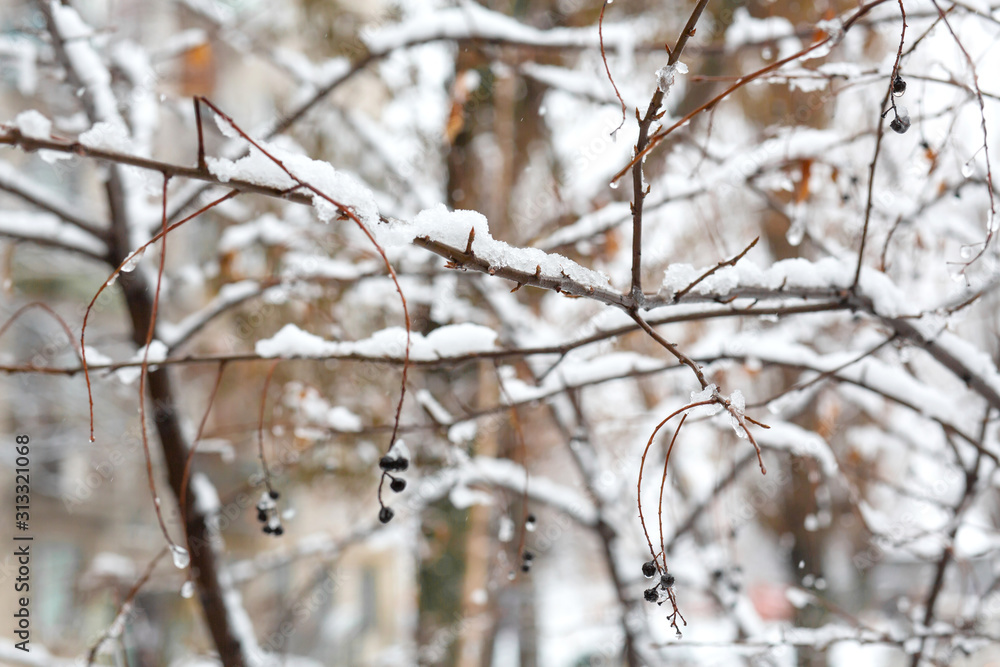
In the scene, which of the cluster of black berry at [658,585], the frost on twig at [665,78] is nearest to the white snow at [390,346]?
the cluster of black berry at [658,585]

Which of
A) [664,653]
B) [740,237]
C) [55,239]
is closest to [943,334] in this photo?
[664,653]

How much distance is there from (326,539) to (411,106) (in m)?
2.29

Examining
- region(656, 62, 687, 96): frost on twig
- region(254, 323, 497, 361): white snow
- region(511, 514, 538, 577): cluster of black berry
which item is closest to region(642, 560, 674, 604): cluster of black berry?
region(511, 514, 538, 577): cluster of black berry

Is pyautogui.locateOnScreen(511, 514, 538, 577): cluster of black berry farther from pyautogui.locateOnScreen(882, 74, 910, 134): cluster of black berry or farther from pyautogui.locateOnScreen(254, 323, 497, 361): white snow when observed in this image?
pyautogui.locateOnScreen(882, 74, 910, 134): cluster of black berry

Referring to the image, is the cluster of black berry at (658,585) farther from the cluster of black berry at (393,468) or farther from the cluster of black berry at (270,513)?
the cluster of black berry at (270,513)

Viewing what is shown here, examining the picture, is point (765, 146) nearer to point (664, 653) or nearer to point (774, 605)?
point (664, 653)

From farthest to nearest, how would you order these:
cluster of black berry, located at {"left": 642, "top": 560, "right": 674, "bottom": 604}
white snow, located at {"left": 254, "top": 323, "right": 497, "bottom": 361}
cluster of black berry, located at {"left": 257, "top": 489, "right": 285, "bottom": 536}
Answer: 1. cluster of black berry, located at {"left": 257, "top": 489, "right": 285, "bottom": 536}
2. white snow, located at {"left": 254, "top": 323, "right": 497, "bottom": 361}
3. cluster of black berry, located at {"left": 642, "top": 560, "right": 674, "bottom": 604}

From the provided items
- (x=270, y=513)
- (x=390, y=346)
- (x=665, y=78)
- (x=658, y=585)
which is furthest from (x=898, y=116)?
(x=270, y=513)

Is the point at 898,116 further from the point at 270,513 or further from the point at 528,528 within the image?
the point at 270,513

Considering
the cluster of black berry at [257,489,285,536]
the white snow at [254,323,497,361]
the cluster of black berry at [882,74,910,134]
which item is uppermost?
the cluster of black berry at [882,74,910,134]

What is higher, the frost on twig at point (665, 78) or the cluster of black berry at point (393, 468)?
the frost on twig at point (665, 78)

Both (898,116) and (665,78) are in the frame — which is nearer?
(665,78)

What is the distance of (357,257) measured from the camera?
348 centimetres

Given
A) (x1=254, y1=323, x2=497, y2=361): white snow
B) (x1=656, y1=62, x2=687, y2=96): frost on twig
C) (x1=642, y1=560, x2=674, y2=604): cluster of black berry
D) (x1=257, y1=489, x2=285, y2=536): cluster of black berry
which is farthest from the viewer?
(x1=257, y1=489, x2=285, y2=536): cluster of black berry
